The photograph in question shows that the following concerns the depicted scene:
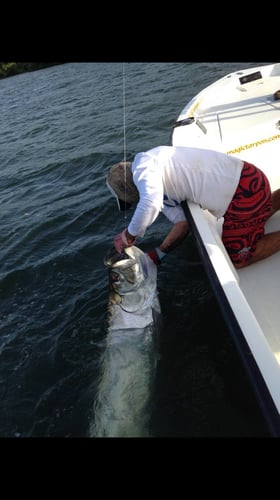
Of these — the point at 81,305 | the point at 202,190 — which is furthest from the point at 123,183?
the point at 81,305

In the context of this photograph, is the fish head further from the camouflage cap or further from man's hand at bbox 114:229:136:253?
the camouflage cap

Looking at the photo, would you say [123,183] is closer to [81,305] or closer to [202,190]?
[202,190]

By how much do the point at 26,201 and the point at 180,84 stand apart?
672cm

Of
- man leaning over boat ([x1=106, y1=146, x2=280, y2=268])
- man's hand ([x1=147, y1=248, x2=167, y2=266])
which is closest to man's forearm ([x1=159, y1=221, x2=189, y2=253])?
man's hand ([x1=147, y1=248, x2=167, y2=266])

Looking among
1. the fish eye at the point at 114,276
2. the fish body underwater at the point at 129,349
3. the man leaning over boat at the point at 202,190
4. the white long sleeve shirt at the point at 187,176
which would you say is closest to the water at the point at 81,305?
the fish body underwater at the point at 129,349

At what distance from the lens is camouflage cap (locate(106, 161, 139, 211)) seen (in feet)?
11.5

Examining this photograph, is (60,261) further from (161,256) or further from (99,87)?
(99,87)

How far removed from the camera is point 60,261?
556cm

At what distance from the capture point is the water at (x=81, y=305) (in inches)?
131

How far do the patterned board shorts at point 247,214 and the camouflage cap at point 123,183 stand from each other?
0.84 metres

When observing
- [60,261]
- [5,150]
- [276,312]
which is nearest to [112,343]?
[276,312]

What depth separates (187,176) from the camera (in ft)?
11.1

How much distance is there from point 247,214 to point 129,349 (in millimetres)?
1603

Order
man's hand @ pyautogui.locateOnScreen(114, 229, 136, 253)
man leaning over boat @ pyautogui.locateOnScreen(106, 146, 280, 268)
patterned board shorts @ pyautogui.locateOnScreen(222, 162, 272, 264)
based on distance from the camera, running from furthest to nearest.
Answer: man's hand @ pyautogui.locateOnScreen(114, 229, 136, 253), patterned board shorts @ pyautogui.locateOnScreen(222, 162, 272, 264), man leaning over boat @ pyautogui.locateOnScreen(106, 146, 280, 268)
